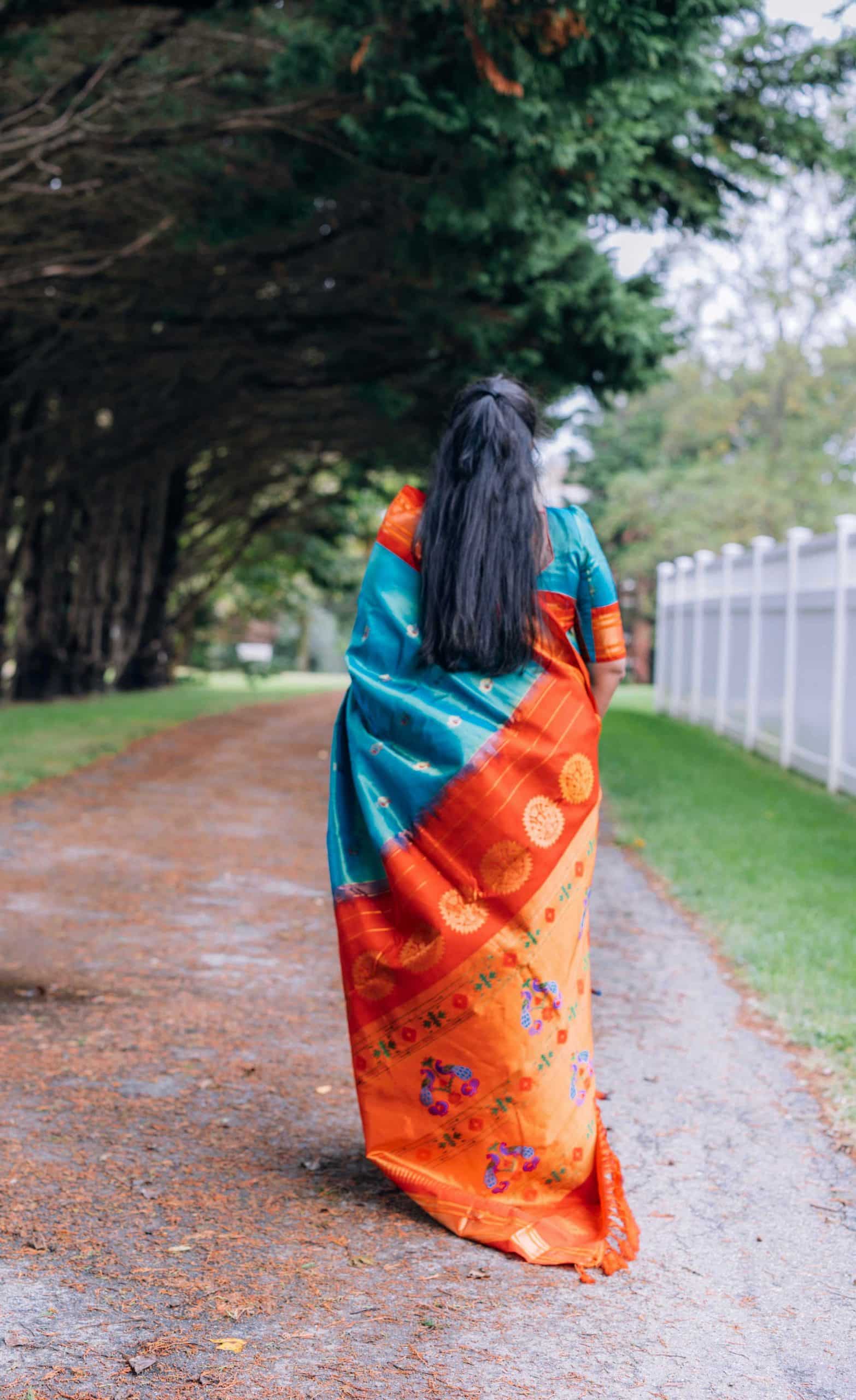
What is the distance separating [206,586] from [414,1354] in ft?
95.0

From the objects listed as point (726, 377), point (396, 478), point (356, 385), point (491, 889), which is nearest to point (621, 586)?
point (726, 377)

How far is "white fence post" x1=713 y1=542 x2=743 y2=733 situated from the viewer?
18.2m

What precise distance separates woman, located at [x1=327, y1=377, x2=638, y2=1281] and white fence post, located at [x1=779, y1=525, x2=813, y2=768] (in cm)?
1057

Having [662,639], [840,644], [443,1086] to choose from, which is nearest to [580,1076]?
[443,1086]

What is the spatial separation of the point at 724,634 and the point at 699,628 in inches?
85.2

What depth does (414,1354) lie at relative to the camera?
2.87m

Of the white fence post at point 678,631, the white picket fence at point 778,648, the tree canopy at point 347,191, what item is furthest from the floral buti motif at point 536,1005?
the white fence post at point 678,631

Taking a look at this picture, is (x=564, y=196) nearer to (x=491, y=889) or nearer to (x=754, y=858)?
(x=754, y=858)

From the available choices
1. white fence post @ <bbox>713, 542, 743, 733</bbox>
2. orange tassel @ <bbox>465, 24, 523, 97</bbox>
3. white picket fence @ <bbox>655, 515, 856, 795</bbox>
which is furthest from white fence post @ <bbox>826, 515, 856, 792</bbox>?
white fence post @ <bbox>713, 542, 743, 733</bbox>

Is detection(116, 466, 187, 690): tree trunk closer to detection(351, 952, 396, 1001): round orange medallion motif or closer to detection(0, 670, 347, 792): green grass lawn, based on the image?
detection(0, 670, 347, 792): green grass lawn

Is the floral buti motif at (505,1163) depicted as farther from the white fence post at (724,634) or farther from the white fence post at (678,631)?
the white fence post at (678,631)

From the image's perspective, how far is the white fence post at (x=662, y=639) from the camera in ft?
79.8

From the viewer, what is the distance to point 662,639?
82.3 ft

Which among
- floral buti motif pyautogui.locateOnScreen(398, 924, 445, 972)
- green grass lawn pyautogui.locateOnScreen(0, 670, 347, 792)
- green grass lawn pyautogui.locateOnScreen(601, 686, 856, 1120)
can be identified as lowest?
green grass lawn pyautogui.locateOnScreen(601, 686, 856, 1120)
